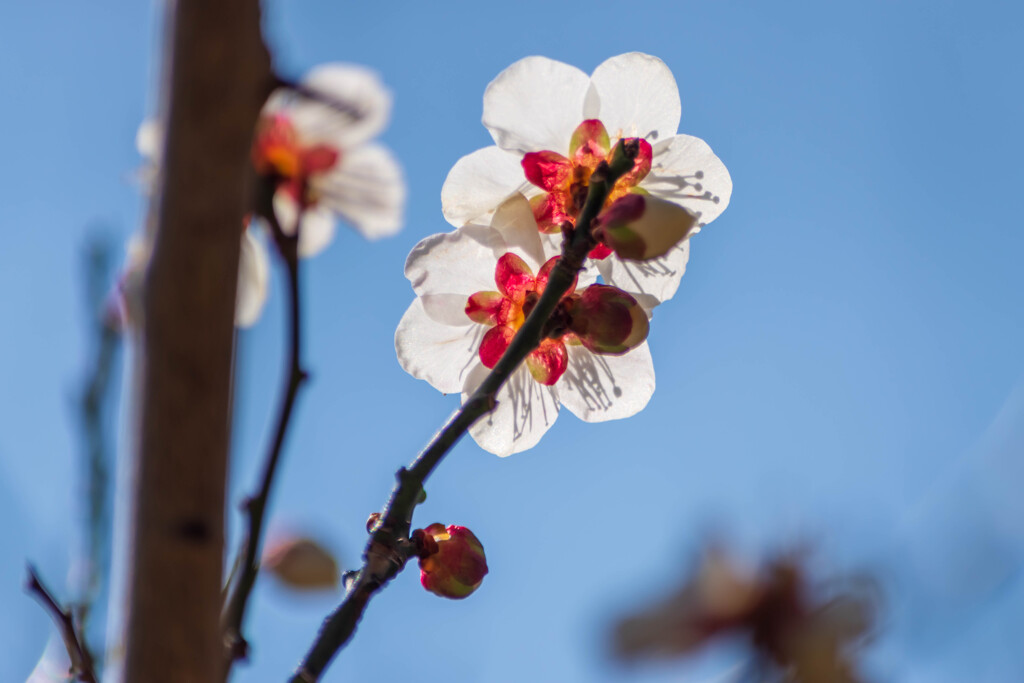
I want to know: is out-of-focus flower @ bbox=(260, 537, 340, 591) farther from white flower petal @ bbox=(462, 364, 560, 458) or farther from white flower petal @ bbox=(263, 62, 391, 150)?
white flower petal @ bbox=(263, 62, 391, 150)

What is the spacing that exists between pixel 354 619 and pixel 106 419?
47 centimetres

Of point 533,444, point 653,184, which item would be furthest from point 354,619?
point 653,184

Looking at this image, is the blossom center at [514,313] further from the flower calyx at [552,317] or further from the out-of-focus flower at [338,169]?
the out-of-focus flower at [338,169]

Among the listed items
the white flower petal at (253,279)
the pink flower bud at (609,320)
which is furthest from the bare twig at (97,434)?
the pink flower bud at (609,320)

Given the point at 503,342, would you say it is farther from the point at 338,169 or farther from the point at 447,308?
the point at 338,169

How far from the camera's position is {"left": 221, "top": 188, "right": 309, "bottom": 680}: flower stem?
0.62m

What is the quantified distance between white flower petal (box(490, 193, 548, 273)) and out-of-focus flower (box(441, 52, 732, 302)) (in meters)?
0.04

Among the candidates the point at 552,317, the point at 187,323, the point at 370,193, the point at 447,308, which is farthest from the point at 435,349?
the point at 187,323

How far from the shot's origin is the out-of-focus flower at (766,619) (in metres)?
0.52

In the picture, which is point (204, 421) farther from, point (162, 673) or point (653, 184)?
point (653, 184)

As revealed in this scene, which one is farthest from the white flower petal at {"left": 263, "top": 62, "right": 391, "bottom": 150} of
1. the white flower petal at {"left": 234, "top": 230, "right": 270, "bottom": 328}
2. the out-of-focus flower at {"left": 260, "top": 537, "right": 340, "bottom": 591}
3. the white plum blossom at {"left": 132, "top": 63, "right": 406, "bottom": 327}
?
the out-of-focus flower at {"left": 260, "top": 537, "right": 340, "bottom": 591}

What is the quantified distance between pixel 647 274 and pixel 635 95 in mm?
206

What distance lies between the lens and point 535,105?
97 cm

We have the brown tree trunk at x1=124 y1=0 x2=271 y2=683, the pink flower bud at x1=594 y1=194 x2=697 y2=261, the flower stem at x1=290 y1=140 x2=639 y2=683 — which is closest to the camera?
the brown tree trunk at x1=124 y1=0 x2=271 y2=683
